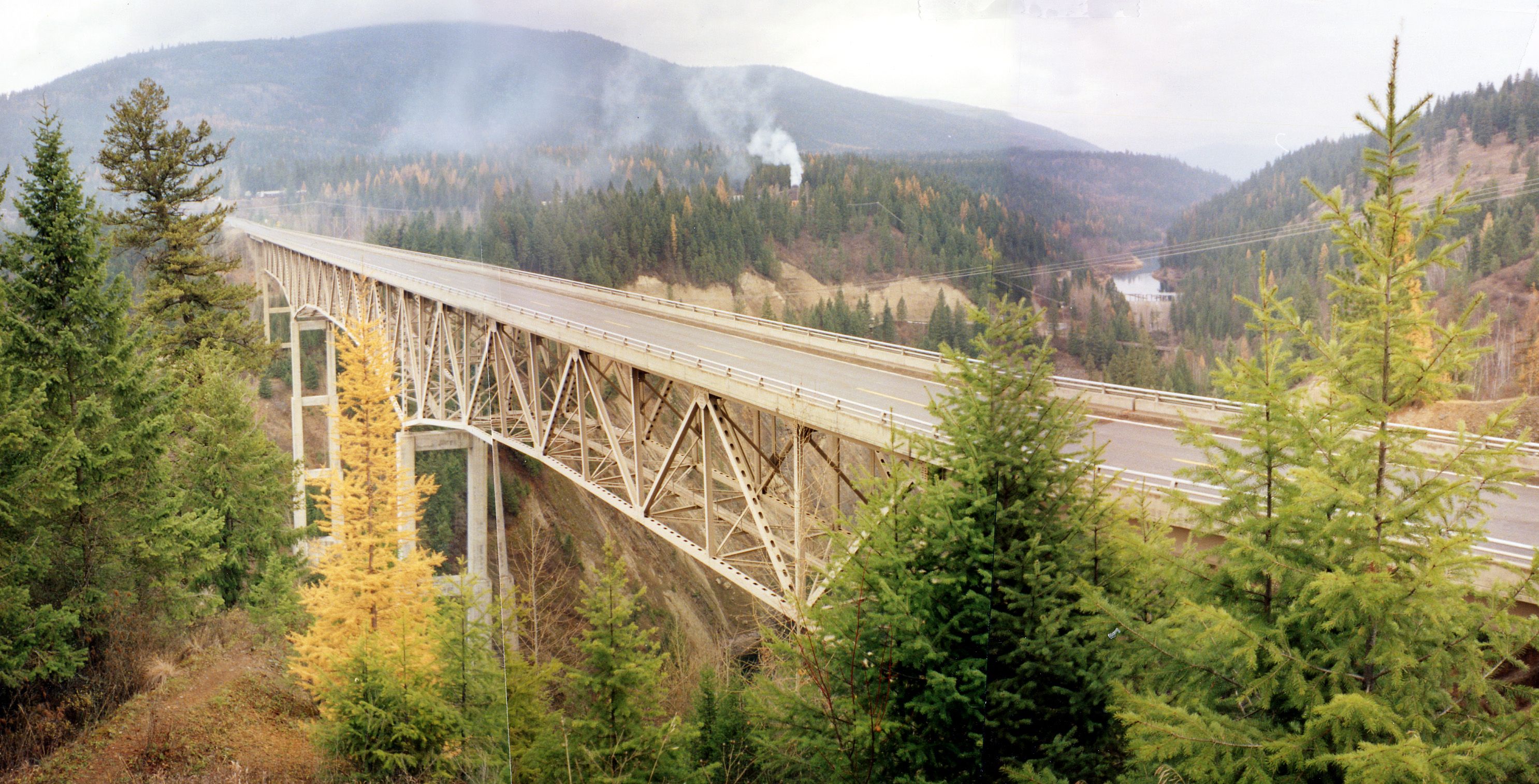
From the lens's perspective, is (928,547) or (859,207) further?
(928,547)

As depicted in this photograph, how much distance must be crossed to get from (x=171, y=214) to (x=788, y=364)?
6294mm

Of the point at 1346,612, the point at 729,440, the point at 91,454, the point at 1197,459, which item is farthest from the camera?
the point at 729,440

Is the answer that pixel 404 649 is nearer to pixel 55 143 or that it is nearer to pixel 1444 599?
pixel 1444 599

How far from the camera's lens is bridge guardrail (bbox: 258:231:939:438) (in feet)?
8.69

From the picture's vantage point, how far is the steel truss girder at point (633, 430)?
9.91 feet

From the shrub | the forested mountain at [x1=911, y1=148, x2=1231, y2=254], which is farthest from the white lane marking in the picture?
the shrub

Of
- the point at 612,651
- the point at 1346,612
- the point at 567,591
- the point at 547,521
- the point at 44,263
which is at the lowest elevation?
the point at 1346,612

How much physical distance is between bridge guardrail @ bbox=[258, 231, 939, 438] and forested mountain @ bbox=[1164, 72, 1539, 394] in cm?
151

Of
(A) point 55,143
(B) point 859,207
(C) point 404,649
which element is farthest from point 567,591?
(A) point 55,143

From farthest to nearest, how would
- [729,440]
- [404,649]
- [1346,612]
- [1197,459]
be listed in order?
1. [729,440]
2. [1197,459]
3. [1346,612]
4. [404,649]

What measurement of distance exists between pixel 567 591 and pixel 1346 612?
3705 mm

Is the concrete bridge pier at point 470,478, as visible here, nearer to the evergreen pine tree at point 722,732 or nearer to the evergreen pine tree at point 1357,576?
the evergreen pine tree at point 722,732

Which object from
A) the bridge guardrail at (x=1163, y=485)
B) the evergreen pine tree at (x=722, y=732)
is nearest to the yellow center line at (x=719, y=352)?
the evergreen pine tree at (x=722, y=732)

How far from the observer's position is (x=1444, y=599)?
11.9 ft
